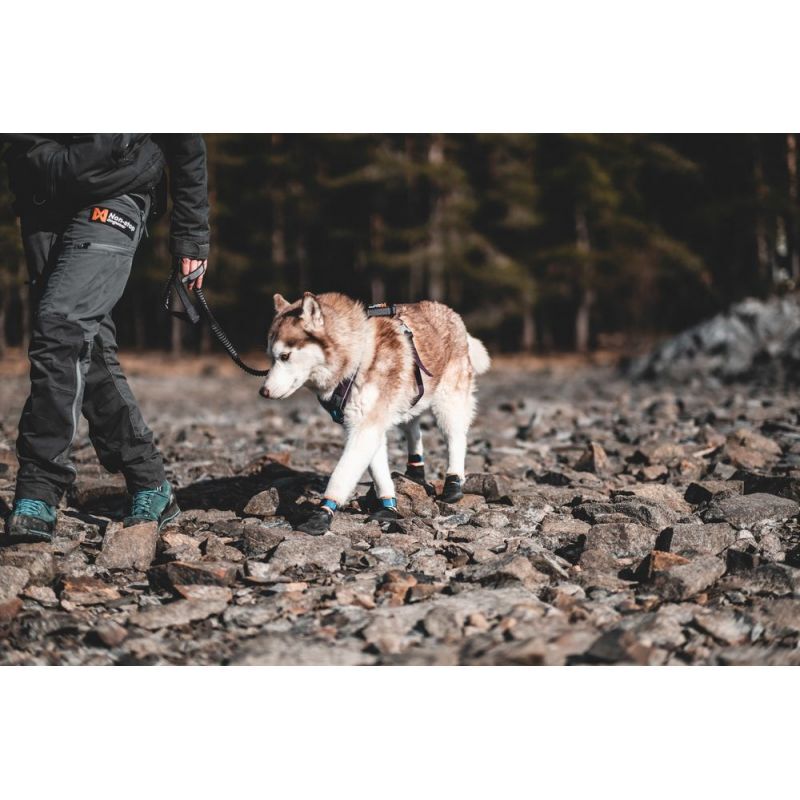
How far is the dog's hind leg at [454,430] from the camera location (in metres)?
5.46

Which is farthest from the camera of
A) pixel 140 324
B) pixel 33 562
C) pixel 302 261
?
pixel 140 324

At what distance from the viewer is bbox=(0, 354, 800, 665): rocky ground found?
11.6 ft

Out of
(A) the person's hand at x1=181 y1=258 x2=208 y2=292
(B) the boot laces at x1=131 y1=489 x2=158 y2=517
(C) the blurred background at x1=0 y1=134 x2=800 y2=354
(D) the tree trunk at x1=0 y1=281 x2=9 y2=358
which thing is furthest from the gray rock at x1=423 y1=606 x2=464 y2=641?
(D) the tree trunk at x1=0 y1=281 x2=9 y2=358

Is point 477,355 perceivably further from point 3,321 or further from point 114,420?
point 3,321

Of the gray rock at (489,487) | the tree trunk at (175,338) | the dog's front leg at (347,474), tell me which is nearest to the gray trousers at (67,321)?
the dog's front leg at (347,474)

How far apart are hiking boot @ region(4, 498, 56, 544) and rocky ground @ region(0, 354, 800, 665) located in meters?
0.07

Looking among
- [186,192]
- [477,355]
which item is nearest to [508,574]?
[477,355]

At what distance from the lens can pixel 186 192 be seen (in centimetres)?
461

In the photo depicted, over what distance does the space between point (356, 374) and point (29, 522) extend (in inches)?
78.9

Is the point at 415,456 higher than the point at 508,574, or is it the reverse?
the point at 415,456

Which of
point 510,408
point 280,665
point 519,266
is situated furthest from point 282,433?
point 519,266

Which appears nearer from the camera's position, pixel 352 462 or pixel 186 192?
Result: pixel 186 192

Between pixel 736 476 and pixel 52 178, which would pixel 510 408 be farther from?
pixel 52 178

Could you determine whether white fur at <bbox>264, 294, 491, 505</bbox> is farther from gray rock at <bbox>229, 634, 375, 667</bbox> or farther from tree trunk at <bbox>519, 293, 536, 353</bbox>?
tree trunk at <bbox>519, 293, 536, 353</bbox>
